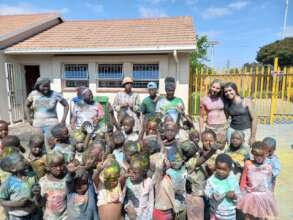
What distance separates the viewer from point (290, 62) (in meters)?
29.5

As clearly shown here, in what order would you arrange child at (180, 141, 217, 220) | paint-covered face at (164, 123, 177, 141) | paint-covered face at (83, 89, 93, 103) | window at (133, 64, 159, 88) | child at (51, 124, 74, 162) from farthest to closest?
window at (133, 64, 159, 88)
paint-covered face at (83, 89, 93, 103)
child at (51, 124, 74, 162)
paint-covered face at (164, 123, 177, 141)
child at (180, 141, 217, 220)

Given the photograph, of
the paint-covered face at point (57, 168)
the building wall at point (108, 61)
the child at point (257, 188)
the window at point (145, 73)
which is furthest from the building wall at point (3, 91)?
the child at point (257, 188)

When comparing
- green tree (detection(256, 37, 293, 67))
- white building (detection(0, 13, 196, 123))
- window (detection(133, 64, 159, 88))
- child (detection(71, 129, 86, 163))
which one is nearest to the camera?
child (detection(71, 129, 86, 163))

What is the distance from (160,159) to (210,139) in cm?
60

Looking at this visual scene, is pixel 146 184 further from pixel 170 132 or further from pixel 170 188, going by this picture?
pixel 170 132

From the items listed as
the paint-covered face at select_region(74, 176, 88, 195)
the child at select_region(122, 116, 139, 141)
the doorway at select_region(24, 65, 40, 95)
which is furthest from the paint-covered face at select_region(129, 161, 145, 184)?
the doorway at select_region(24, 65, 40, 95)

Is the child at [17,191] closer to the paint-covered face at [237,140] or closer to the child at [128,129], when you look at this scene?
the child at [128,129]

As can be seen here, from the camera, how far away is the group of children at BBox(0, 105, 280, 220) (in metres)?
2.00

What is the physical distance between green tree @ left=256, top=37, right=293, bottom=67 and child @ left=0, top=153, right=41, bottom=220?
3361cm

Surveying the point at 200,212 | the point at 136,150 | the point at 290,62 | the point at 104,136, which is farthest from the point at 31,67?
the point at 290,62

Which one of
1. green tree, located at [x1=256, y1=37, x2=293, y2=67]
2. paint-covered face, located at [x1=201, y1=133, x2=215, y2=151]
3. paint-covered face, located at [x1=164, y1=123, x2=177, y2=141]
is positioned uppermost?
green tree, located at [x1=256, y1=37, x2=293, y2=67]

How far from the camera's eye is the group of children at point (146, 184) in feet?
6.56

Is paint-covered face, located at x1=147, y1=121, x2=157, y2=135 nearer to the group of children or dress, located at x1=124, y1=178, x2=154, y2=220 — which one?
the group of children

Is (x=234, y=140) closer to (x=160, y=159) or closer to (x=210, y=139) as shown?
(x=210, y=139)
